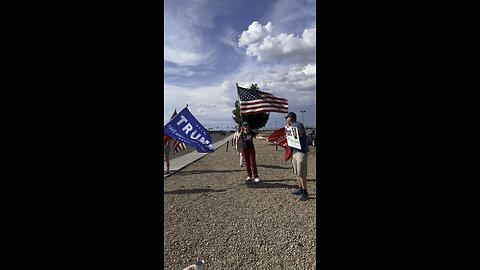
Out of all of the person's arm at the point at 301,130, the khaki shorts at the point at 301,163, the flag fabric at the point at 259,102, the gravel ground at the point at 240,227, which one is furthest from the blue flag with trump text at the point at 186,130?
the flag fabric at the point at 259,102

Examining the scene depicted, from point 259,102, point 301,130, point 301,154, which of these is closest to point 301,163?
point 301,154

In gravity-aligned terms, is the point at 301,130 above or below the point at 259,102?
below

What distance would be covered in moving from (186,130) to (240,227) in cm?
175

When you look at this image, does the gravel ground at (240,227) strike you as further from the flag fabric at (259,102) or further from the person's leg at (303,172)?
the flag fabric at (259,102)

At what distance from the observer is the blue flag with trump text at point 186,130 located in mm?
3714

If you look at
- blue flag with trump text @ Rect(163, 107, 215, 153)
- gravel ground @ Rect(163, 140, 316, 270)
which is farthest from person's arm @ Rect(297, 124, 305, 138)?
blue flag with trump text @ Rect(163, 107, 215, 153)

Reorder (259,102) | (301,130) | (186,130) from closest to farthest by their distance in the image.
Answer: (186,130)
(301,130)
(259,102)

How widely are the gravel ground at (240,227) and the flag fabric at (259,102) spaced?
2189 millimetres

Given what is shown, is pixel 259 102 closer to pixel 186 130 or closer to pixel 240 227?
pixel 186 130

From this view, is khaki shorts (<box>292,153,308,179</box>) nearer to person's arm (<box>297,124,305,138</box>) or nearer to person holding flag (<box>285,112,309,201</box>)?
person holding flag (<box>285,112,309,201</box>)

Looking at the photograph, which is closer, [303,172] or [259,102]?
[303,172]

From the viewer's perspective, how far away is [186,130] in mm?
3768
